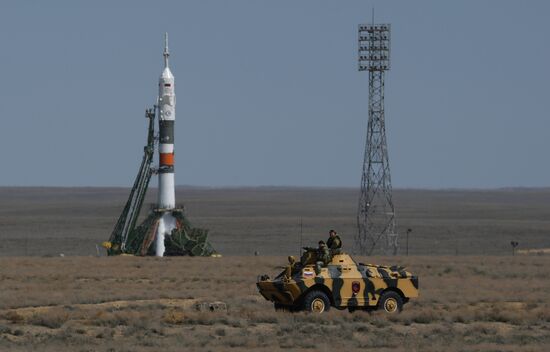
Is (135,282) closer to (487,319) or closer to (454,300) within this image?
(454,300)

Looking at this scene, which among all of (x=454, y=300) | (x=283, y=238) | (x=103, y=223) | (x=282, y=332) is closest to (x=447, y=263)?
(x=454, y=300)

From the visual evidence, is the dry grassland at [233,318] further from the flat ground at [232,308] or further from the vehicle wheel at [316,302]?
the vehicle wheel at [316,302]

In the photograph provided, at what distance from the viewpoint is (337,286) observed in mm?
34094

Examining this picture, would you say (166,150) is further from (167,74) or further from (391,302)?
(391,302)

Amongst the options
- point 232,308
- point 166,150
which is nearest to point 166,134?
point 166,150

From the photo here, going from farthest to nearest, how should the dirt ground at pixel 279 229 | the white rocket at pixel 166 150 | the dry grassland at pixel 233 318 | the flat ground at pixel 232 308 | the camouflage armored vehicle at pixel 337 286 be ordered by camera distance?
the dirt ground at pixel 279 229 → the white rocket at pixel 166 150 → the camouflage armored vehicle at pixel 337 286 → the flat ground at pixel 232 308 → the dry grassland at pixel 233 318

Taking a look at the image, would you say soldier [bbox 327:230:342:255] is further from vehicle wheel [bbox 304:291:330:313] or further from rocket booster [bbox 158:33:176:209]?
Answer: rocket booster [bbox 158:33:176:209]

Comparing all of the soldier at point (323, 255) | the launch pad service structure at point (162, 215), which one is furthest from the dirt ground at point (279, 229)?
the soldier at point (323, 255)

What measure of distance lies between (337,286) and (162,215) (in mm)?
37273

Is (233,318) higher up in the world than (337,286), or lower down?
lower down

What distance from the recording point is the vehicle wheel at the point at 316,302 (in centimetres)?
3394

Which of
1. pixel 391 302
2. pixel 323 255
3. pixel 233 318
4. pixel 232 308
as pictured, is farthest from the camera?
pixel 232 308

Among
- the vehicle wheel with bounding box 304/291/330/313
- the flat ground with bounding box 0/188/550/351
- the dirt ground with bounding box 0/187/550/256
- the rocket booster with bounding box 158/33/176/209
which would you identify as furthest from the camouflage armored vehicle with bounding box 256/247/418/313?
the dirt ground with bounding box 0/187/550/256

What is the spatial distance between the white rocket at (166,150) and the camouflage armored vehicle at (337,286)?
3517cm
